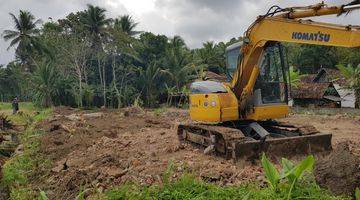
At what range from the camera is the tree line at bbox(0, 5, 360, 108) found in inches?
1829

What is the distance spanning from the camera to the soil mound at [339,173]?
641cm

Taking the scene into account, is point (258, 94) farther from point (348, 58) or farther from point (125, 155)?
point (348, 58)

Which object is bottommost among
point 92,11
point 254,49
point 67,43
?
point 254,49

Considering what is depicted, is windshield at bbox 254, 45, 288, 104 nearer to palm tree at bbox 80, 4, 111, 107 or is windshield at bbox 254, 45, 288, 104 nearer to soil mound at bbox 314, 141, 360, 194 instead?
soil mound at bbox 314, 141, 360, 194

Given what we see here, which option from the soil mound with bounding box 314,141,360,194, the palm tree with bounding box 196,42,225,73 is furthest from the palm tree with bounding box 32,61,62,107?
the soil mound with bounding box 314,141,360,194

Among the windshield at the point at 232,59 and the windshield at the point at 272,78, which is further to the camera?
the windshield at the point at 232,59

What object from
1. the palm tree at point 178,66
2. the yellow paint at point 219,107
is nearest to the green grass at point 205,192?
the yellow paint at point 219,107

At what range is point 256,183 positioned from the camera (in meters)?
7.40

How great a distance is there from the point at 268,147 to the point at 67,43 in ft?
131

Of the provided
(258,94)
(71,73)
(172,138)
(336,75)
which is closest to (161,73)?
(71,73)

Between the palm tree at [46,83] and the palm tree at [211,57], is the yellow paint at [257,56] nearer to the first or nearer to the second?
the palm tree at [46,83]

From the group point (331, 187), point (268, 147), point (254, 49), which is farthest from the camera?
point (254, 49)

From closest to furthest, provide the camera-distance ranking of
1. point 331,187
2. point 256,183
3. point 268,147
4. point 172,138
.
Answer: point 331,187, point 256,183, point 268,147, point 172,138

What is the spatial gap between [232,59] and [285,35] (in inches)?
72.7
